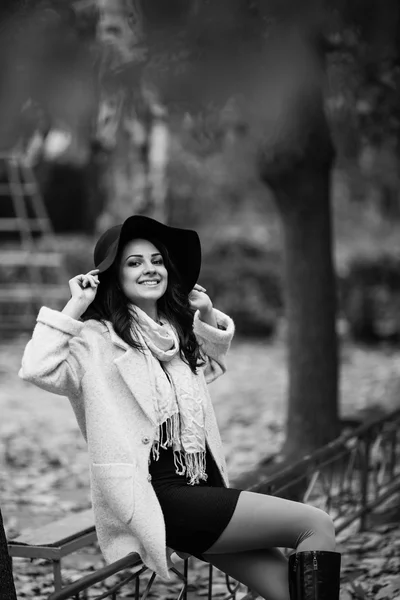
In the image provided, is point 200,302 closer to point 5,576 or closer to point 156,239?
point 156,239

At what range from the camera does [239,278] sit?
49.8 ft

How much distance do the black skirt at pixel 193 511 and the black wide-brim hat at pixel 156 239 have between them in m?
0.79

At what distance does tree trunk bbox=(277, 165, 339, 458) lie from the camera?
7.16 metres

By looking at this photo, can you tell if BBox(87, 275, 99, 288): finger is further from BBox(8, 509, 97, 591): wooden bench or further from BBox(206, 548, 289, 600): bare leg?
BBox(8, 509, 97, 591): wooden bench

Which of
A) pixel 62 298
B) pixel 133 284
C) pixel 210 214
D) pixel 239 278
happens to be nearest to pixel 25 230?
pixel 62 298

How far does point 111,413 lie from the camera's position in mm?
3191

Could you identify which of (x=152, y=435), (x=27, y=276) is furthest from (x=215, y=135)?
(x=27, y=276)

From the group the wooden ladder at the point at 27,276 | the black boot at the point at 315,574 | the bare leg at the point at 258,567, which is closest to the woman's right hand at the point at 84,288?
the bare leg at the point at 258,567

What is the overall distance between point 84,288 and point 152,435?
0.57 meters

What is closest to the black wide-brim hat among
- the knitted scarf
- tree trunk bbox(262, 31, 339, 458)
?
the knitted scarf

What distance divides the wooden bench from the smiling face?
4.36 feet

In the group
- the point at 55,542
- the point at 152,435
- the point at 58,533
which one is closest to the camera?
the point at 152,435

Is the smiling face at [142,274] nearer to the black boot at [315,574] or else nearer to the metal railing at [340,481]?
the black boot at [315,574]

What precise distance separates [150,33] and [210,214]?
18181mm
